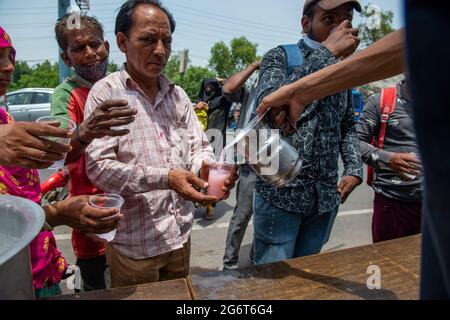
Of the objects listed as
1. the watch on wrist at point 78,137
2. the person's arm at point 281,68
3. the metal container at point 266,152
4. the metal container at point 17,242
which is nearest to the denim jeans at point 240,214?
the person's arm at point 281,68

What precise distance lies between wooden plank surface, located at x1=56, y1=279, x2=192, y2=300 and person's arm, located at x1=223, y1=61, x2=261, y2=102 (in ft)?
7.16

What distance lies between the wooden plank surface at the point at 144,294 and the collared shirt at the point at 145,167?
0.44 meters

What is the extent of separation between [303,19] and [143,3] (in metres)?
0.87

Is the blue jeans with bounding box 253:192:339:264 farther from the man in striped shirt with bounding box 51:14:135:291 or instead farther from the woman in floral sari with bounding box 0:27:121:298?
the man in striped shirt with bounding box 51:14:135:291

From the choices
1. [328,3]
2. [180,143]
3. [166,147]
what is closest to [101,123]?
[166,147]

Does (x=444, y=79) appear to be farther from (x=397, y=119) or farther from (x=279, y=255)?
(x=397, y=119)

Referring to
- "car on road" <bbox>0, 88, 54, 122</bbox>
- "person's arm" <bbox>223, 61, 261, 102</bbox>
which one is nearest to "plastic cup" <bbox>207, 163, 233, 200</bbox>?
"person's arm" <bbox>223, 61, 261, 102</bbox>

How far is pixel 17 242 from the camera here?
0.64 meters

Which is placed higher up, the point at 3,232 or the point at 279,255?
the point at 3,232

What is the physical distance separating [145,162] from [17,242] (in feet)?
3.18

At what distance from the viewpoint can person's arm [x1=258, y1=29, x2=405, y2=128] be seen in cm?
88
